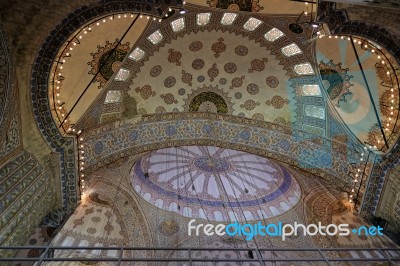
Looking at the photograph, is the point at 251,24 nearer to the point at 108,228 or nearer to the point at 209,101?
the point at 209,101

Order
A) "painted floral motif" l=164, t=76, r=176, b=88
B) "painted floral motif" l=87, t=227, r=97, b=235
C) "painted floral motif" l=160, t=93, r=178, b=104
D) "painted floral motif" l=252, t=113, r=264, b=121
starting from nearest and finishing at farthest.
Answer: "painted floral motif" l=164, t=76, r=176, b=88, "painted floral motif" l=160, t=93, r=178, b=104, "painted floral motif" l=252, t=113, r=264, b=121, "painted floral motif" l=87, t=227, r=97, b=235

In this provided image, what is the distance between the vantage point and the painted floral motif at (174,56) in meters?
9.25

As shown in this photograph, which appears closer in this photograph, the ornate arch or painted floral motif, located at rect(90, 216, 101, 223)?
the ornate arch

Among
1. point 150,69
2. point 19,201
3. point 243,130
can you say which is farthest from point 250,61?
point 19,201

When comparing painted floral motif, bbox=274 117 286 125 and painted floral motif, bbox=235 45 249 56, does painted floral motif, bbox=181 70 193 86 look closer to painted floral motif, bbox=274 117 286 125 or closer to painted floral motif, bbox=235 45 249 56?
painted floral motif, bbox=235 45 249 56

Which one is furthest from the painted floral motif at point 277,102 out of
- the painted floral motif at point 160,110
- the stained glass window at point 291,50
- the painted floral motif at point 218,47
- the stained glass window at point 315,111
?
the painted floral motif at point 160,110

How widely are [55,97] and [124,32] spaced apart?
2155 millimetres

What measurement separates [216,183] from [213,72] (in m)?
5.47

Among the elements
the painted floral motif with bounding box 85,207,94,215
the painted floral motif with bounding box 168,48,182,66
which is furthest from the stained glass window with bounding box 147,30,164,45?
the painted floral motif with bounding box 85,207,94,215

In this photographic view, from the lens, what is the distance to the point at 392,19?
6.16 m

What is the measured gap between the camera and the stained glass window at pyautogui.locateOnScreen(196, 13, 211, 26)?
8.38 m

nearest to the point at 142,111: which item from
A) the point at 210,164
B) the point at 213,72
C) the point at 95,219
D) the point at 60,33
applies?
the point at 213,72

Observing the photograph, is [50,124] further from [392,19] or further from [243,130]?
[392,19]

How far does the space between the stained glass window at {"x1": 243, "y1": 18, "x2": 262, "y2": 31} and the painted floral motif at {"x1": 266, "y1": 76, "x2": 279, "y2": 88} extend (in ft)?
5.41
